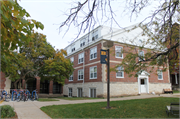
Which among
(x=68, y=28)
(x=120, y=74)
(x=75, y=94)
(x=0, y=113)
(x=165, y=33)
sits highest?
(x=165, y=33)

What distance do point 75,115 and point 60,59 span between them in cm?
1302

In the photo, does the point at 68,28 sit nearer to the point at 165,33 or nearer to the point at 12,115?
the point at 12,115

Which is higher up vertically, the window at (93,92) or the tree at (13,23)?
the tree at (13,23)

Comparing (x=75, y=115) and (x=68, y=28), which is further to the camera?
(x=75, y=115)

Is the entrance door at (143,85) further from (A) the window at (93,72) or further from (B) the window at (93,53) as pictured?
(B) the window at (93,53)

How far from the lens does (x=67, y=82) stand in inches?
1193

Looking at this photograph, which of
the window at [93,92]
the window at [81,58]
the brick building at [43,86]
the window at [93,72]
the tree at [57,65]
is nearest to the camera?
the tree at [57,65]

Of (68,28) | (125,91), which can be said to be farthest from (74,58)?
(68,28)

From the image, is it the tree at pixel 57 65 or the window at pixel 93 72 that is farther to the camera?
the window at pixel 93 72

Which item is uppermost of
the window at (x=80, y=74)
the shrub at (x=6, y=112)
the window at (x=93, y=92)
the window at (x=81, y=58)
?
the window at (x=81, y=58)

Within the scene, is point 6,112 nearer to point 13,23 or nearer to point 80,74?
point 13,23

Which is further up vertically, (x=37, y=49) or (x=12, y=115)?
(x=37, y=49)

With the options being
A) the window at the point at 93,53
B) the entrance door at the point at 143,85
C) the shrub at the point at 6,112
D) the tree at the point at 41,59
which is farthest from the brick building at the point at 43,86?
the shrub at the point at 6,112

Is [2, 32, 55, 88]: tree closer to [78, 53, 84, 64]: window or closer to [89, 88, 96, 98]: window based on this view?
[78, 53, 84, 64]: window
